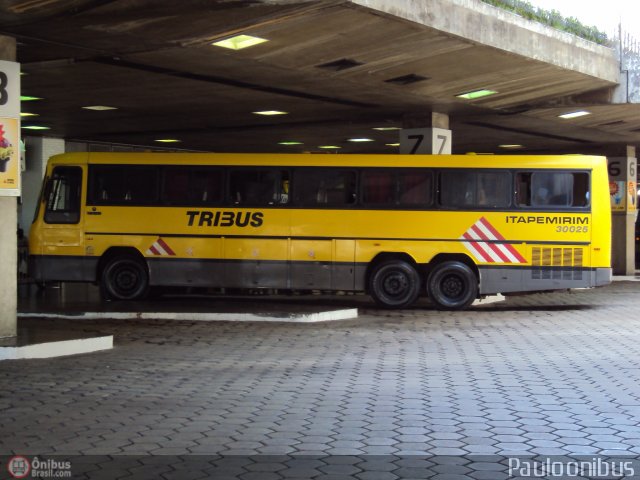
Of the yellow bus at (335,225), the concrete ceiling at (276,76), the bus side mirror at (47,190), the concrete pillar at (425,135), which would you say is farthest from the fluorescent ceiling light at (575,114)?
the bus side mirror at (47,190)

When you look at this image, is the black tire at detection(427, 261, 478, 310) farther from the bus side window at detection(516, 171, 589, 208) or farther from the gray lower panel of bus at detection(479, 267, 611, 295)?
the bus side window at detection(516, 171, 589, 208)

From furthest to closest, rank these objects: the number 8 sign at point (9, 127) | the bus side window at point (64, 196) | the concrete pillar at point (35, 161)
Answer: the concrete pillar at point (35, 161) < the bus side window at point (64, 196) < the number 8 sign at point (9, 127)

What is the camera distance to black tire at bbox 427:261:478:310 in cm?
1861

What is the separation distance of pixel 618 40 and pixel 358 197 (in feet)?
21.4

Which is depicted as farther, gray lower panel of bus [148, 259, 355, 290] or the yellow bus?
gray lower panel of bus [148, 259, 355, 290]

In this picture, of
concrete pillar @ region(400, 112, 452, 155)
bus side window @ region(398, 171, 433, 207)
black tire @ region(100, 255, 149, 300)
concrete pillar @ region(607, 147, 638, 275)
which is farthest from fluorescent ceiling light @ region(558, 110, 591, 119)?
black tire @ region(100, 255, 149, 300)

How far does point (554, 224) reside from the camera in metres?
18.5

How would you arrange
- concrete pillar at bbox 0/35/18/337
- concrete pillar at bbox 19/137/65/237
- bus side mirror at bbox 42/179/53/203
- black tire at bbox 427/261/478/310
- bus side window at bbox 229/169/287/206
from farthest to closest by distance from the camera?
concrete pillar at bbox 19/137/65/237, bus side mirror at bbox 42/179/53/203, bus side window at bbox 229/169/287/206, black tire at bbox 427/261/478/310, concrete pillar at bbox 0/35/18/337

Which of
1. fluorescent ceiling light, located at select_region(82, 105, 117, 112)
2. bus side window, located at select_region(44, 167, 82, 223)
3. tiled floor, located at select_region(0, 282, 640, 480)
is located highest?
fluorescent ceiling light, located at select_region(82, 105, 117, 112)

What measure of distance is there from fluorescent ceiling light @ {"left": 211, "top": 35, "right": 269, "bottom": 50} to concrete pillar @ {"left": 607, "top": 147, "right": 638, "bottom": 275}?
20.4 meters

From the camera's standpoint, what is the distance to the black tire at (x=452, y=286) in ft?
61.1

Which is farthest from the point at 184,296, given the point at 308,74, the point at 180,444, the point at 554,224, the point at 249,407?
the point at 180,444

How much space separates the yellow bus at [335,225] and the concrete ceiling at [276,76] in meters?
1.65

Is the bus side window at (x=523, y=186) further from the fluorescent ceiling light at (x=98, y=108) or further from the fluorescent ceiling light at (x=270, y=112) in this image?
the fluorescent ceiling light at (x=98, y=108)
